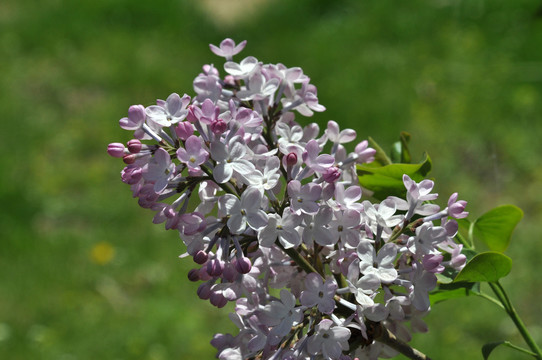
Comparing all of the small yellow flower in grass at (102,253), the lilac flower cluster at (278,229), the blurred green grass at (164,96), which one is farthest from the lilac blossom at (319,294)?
the small yellow flower in grass at (102,253)

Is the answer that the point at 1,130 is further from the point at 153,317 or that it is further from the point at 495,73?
the point at 495,73

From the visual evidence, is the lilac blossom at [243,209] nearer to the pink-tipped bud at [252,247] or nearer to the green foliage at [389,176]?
the pink-tipped bud at [252,247]

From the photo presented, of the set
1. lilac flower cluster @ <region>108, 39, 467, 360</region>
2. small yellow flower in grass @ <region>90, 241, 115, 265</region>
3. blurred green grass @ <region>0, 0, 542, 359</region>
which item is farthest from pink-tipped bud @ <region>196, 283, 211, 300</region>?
small yellow flower in grass @ <region>90, 241, 115, 265</region>

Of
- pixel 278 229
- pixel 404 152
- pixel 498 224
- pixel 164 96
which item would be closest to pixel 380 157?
pixel 404 152

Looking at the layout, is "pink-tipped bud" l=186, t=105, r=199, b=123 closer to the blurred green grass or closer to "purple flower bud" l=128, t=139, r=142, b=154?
"purple flower bud" l=128, t=139, r=142, b=154

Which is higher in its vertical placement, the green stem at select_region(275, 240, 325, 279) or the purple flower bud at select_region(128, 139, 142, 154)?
the purple flower bud at select_region(128, 139, 142, 154)

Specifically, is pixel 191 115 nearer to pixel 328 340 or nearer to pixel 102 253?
pixel 328 340

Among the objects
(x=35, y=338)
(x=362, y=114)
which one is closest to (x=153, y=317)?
(x=35, y=338)
